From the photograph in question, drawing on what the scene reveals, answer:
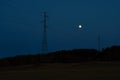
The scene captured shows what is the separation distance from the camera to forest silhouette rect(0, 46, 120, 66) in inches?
2768

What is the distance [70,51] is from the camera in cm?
7806

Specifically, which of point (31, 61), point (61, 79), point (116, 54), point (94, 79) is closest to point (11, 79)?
point (61, 79)

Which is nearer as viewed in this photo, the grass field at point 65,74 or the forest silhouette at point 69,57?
the grass field at point 65,74

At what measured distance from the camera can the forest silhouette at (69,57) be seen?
7031 cm

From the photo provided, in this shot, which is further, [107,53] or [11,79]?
[107,53]

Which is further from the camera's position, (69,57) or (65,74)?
(69,57)

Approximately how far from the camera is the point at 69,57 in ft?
239

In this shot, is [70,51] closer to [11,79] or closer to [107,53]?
[107,53]

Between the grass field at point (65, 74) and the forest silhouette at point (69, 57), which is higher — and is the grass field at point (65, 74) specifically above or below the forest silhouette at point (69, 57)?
below

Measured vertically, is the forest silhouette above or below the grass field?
above

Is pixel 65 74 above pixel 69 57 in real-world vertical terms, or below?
below

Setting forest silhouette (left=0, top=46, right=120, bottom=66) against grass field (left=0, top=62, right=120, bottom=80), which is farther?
forest silhouette (left=0, top=46, right=120, bottom=66)

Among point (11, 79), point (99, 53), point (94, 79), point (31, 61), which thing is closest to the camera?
point (94, 79)

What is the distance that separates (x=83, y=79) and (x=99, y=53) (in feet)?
138
